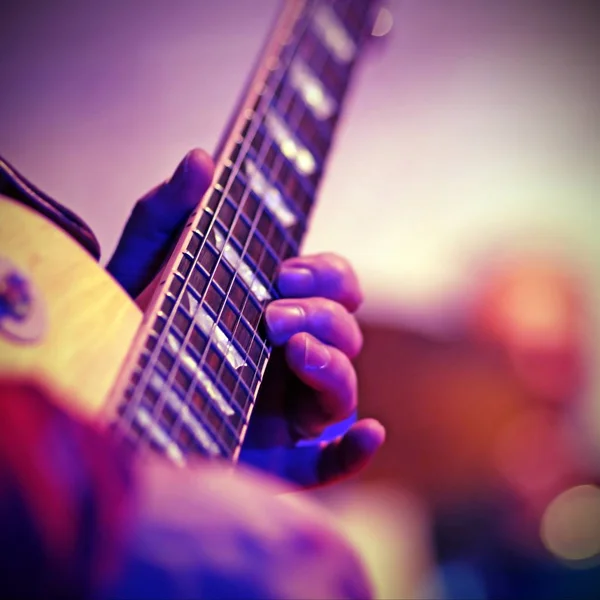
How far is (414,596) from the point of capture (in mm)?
1596

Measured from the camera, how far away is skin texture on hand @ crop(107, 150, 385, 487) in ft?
2.08

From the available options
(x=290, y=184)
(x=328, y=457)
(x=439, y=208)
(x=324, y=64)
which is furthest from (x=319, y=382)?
(x=439, y=208)

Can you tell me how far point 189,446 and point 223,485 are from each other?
132 mm

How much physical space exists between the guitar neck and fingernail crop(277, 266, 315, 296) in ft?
0.04

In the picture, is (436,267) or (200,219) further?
(436,267)

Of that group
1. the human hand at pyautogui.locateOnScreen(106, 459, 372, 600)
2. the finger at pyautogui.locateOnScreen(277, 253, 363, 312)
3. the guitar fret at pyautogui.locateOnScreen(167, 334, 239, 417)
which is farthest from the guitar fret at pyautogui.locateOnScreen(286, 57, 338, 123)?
the human hand at pyautogui.locateOnScreen(106, 459, 372, 600)

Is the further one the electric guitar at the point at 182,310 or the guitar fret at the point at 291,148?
the guitar fret at the point at 291,148

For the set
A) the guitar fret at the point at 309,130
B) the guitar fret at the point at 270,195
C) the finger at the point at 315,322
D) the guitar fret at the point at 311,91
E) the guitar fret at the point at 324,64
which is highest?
the guitar fret at the point at 324,64

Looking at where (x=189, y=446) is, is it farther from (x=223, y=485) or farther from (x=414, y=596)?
(x=414, y=596)

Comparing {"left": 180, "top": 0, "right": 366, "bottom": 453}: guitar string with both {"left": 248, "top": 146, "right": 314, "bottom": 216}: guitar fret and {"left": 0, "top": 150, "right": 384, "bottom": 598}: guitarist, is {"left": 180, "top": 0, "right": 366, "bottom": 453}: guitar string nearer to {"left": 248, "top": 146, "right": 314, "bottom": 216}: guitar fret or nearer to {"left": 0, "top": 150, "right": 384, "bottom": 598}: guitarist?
{"left": 248, "top": 146, "right": 314, "bottom": 216}: guitar fret

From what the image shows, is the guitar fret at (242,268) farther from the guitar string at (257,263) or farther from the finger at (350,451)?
the finger at (350,451)

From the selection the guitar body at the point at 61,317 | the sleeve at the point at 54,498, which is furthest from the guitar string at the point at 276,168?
the sleeve at the point at 54,498

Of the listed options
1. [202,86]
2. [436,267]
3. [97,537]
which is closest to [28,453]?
[97,537]

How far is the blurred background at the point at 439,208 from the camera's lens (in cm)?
116
